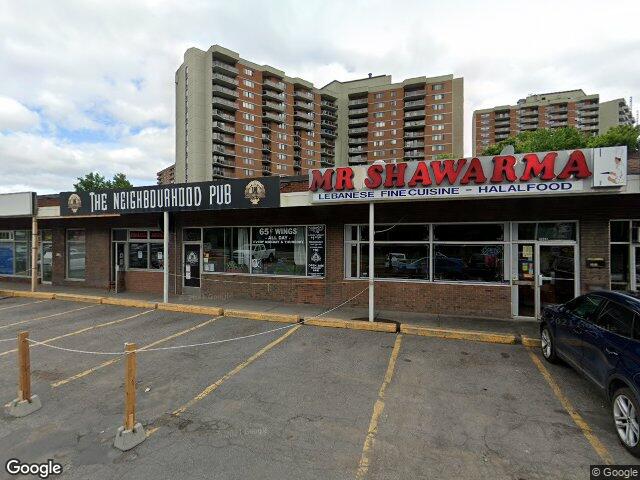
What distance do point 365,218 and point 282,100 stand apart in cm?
8221

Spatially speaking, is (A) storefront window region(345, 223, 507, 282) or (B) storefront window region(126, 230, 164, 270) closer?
(A) storefront window region(345, 223, 507, 282)

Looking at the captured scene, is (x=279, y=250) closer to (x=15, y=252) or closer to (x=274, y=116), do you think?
(x=15, y=252)

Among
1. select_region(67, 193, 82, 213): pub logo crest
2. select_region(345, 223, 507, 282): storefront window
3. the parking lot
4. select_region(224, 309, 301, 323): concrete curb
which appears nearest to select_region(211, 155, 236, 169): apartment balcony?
select_region(67, 193, 82, 213): pub logo crest

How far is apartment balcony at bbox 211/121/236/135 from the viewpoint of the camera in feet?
243

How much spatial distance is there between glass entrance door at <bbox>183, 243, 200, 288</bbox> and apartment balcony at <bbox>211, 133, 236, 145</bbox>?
6578 cm

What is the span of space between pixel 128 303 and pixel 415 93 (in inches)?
3587

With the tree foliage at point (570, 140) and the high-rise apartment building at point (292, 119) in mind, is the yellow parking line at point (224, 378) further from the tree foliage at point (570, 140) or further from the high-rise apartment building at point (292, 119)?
the high-rise apartment building at point (292, 119)

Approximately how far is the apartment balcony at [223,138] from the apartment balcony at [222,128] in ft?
3.26

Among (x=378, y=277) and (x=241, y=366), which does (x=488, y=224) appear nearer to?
(x=378, y=277)

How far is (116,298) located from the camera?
41.9 feet

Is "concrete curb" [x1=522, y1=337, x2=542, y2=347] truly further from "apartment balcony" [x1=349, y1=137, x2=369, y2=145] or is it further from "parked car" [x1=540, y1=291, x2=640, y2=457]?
"apartment balcony" [x1=349, y1=137, x2=369, y2=145]

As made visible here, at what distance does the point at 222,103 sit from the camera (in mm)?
74875

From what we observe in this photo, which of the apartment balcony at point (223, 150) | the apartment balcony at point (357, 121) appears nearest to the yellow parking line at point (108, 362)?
the apartment balcony at point (223, 150)

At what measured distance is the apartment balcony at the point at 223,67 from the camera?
74.1m
